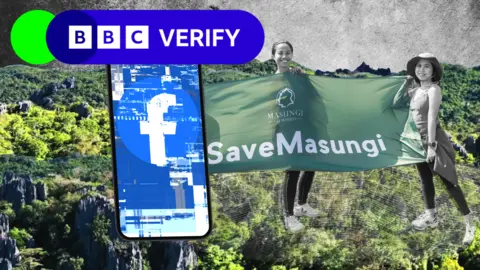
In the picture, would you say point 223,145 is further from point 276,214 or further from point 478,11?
point 478,11

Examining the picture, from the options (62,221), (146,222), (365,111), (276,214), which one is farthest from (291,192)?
(146,222)

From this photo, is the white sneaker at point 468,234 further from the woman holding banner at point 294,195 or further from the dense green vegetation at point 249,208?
the woman holding banner at point 294,195

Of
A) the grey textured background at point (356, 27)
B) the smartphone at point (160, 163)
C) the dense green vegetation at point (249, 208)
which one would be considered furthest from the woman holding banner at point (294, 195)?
the smartphone at point (160, 163)

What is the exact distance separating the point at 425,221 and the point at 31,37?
4370mm

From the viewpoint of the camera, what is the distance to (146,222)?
176 inches

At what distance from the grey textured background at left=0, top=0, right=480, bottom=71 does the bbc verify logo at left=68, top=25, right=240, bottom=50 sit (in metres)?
3.73

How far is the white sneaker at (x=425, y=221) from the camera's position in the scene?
8.23 meters

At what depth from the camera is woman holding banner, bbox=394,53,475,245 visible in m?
8.16

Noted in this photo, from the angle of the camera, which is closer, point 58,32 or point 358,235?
point 58,32

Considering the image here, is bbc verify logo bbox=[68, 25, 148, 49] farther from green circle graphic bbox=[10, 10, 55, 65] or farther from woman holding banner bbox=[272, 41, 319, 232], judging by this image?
woman holding banner bbox=[272, 41, 319, 232]

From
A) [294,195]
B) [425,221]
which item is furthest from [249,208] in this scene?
[425,221]

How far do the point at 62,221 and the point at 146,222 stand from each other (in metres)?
3.66

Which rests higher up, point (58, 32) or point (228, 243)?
point (58, 32)

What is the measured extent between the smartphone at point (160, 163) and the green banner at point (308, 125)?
11.1 ft
